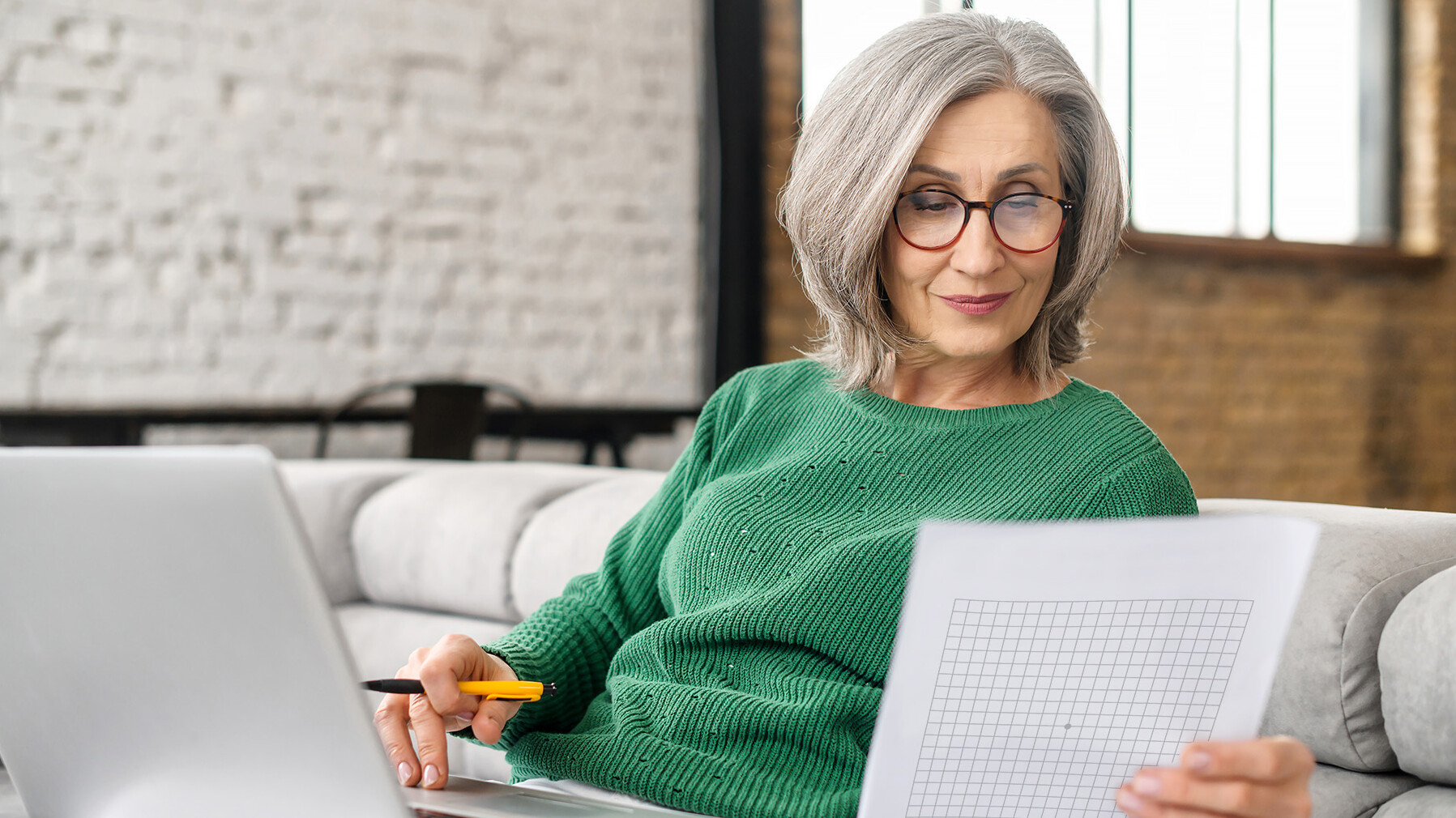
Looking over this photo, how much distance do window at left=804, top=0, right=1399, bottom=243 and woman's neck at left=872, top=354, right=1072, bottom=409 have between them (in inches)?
156

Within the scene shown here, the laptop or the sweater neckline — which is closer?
the laptop

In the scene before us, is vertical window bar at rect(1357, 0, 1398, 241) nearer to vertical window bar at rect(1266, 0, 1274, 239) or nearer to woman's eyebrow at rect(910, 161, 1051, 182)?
vertical window bar at rect(1266, 0, 1274, 239)

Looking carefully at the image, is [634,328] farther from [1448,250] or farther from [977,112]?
[1448,250]

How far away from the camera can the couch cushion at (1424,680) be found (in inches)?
37.2

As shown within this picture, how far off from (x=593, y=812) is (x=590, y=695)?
0.40m

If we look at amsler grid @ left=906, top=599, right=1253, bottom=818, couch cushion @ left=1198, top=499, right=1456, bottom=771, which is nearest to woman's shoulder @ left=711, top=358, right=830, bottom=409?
couch cushion @ left=1198, top=499, right=1456, bottom=771

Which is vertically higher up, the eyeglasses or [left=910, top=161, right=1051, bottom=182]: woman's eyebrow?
[left=910, top=161, right=1051, bottom=182]: woman's eyebrow

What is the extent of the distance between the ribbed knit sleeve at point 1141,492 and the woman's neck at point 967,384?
0.14 m

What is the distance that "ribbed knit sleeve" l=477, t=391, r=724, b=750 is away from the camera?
1.17 metres

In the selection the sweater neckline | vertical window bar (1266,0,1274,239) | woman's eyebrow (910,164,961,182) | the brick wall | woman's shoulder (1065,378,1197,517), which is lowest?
the brick wall

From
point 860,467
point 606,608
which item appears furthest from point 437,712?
point 860,467

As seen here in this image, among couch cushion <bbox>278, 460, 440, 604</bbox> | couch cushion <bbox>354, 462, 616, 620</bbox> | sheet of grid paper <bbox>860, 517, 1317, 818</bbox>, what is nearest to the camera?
sheet of grid paper <bbox>860, 517, 1317, 818</bbox>

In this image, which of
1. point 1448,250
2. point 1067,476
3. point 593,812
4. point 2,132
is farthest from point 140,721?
point 1448,250

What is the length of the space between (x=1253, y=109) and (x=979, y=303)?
5.23 meters
